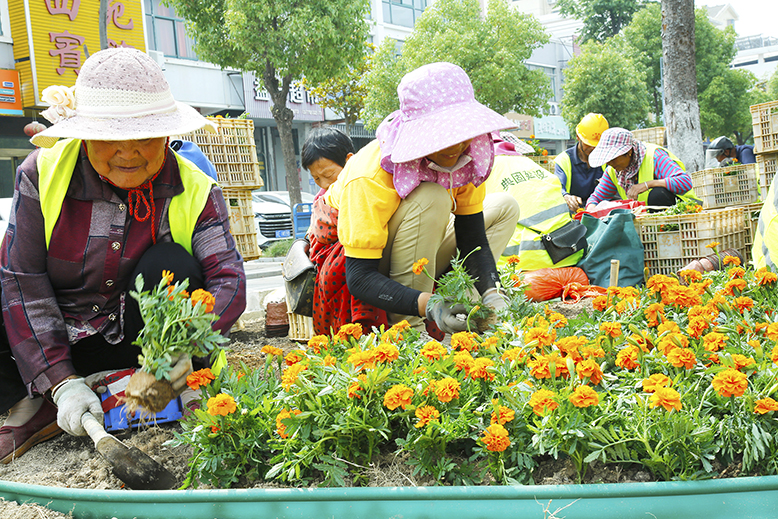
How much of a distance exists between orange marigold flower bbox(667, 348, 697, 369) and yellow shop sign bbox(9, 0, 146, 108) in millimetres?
14323

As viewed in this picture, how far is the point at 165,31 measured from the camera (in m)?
18.0

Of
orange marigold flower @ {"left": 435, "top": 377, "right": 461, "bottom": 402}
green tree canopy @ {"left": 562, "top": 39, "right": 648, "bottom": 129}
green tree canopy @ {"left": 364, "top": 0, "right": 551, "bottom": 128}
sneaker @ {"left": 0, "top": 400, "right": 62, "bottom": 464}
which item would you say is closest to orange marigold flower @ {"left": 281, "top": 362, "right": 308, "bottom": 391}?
orange marigold flower @ {"left": 435, "top": 377, "right": 461, "bottom": 402}

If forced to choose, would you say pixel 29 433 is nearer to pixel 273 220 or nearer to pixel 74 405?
pixel 74 405

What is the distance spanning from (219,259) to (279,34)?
438 inches

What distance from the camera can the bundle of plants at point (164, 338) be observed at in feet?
5.37

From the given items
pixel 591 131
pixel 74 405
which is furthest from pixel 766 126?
pixel 74 405

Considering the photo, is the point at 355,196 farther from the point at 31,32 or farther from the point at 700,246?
the point at 31,32

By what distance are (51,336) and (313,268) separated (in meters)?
1.21

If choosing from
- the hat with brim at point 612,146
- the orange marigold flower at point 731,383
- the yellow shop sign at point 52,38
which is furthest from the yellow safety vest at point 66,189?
the yellow shop sign at point 52,38

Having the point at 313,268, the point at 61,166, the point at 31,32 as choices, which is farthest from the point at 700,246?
the point at 31,32

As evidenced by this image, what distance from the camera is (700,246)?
403cm

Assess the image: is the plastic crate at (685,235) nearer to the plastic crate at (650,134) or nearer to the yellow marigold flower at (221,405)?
the yellow marigold flower at (221,405)

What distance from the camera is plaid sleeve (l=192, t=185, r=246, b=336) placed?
6.78ft

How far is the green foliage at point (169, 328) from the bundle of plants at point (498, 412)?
0.31ft
